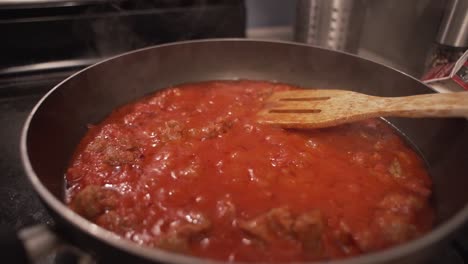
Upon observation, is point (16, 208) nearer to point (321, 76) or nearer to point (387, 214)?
point (387, 214)

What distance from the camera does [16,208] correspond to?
71.1 inches

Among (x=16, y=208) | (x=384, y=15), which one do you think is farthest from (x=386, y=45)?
(x=16, y=208)

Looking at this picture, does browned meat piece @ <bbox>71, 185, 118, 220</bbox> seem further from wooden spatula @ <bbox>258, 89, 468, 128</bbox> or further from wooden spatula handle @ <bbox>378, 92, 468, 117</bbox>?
wooden spatula handle @ <bbox>378, 92, 468, 117</bbox>

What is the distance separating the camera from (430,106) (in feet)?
5.49

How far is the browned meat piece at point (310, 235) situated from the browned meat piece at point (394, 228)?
28 centimetres

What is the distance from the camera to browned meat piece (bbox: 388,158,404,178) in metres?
1.88

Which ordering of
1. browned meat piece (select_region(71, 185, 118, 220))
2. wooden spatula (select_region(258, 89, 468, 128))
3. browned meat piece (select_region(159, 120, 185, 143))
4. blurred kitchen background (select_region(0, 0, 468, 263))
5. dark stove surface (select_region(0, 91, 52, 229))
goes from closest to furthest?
1. browned meat piece (select_region(71, 185, 118, 220))
2. wooden spatula (select_region(258, 89, 468, 128))
3. dark stove surface (select_region(0, 91, 52, 229))
4. browned meat piece (select_region(159, 120, 185, 143))
5. blurred kitchen background (select_region(0, 0, 468, 263))

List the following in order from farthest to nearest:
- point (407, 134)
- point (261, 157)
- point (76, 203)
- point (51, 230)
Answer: point (407, 134) → point (261, 157) → point (76, 203) → point (51, 230)

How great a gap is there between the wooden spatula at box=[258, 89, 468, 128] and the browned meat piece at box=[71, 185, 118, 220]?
1.06m

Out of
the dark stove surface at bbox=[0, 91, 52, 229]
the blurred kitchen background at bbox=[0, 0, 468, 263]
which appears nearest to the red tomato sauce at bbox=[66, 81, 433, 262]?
the dark stove surface at bbox=[0, 91, 52, 229]

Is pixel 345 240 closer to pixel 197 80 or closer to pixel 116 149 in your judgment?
pixel 116 149

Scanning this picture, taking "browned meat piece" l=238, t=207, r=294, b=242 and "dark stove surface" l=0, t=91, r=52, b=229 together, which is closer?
"browned meat piece" l=238, t=207, r=294, b=242

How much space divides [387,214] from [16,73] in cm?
279

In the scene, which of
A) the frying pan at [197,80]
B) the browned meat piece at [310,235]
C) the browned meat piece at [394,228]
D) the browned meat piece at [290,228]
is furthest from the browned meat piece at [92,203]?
the browned meat piece at [394,228]
